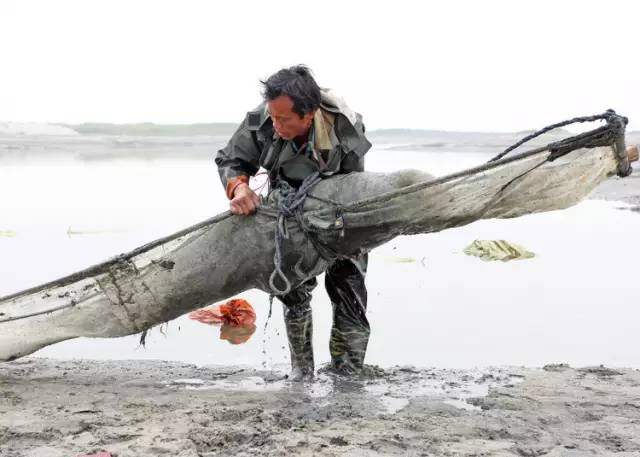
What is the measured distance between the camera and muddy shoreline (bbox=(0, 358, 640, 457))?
147 inches

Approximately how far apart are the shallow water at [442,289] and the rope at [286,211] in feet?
4.07

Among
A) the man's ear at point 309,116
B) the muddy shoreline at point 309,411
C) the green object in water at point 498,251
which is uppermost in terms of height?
the man's ear at point 309,116

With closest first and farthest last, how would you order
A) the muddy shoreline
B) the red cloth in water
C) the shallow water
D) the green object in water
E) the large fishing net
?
the muddy shoreline, the large fishing net, the shallow water, the red cloth in water, the green object in water

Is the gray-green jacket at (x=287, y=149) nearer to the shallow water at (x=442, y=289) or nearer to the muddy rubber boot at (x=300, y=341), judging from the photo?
the muddy rubber boot at (x=300, y=341)

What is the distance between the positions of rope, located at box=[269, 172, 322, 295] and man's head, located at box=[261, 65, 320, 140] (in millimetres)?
266

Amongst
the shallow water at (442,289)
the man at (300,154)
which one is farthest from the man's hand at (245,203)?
the shallow water at (442,289)

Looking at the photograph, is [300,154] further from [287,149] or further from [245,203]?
[245,203]

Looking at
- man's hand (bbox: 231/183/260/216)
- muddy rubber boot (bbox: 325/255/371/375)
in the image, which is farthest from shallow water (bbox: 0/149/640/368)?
man's hand (bbox: 231/183/260/216)

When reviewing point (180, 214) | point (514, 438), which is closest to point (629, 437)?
point (514, 438)

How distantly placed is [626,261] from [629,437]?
466cm

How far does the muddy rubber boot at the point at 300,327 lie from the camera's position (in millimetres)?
4965

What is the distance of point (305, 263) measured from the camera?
447cm

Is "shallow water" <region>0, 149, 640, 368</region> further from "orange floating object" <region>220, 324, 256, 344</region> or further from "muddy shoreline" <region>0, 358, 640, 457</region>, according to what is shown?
"muddy shoreline" <region>0, 358, 640, 457</region>

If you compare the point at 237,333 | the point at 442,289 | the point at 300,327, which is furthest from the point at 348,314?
the point at 442,289
